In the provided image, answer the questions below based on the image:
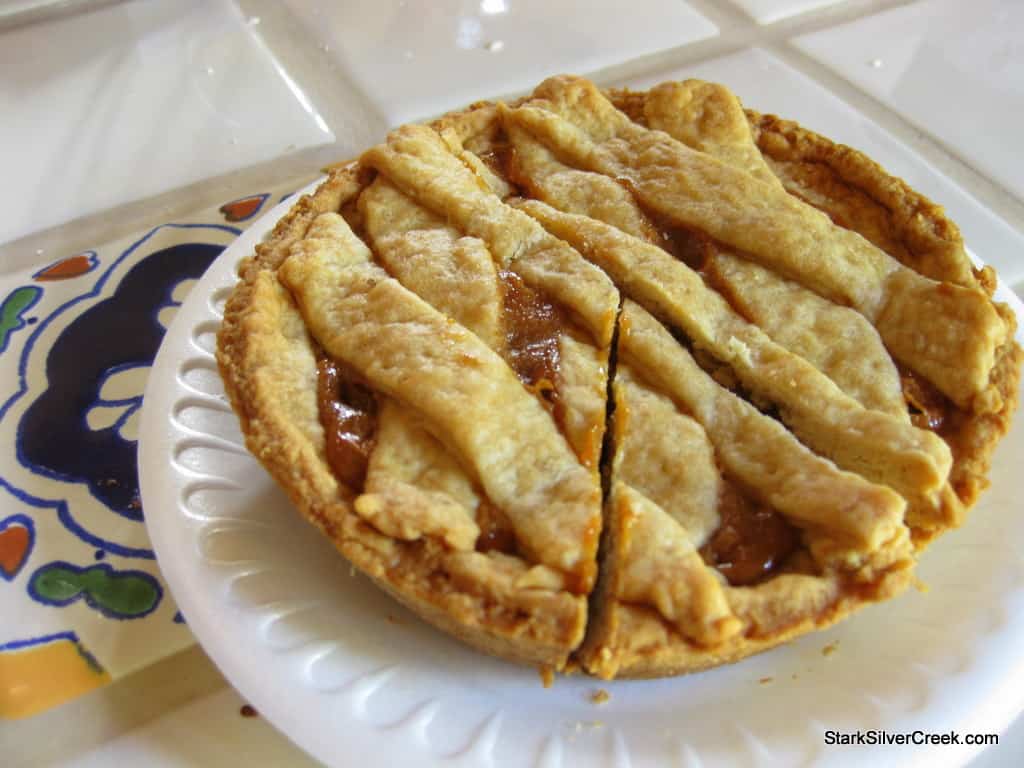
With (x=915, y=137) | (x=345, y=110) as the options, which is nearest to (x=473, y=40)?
(x=345, y=110)

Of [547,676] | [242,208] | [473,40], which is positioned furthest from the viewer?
[473,40]

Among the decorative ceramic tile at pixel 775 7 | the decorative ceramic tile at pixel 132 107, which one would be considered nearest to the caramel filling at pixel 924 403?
the decorative ceramic tile at pixel 132 107

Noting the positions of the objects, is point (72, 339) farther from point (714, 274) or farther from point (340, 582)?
point (714, 274)

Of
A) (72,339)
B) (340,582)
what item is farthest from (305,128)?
(340,582)

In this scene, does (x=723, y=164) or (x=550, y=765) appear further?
(x=723, y=164)

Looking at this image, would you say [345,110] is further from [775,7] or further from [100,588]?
[100,588]

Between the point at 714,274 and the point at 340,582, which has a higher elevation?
the point at 714,274

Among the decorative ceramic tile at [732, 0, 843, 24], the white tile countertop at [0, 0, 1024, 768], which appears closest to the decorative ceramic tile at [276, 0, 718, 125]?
the white tile countertop at [0, 0, 1024, 768]
